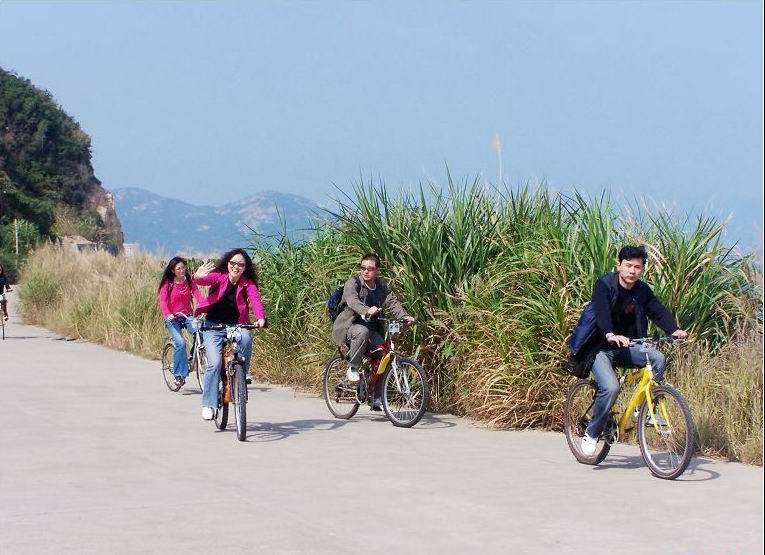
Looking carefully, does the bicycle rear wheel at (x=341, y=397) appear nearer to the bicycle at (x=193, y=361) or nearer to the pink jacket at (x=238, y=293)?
the pink jacket at (x=238, y=293)

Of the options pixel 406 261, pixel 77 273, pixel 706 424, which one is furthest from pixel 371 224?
pixel 77 273

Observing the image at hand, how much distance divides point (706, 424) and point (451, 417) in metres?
3.20

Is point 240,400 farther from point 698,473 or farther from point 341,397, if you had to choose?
point 698,473

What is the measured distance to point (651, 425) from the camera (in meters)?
9.54

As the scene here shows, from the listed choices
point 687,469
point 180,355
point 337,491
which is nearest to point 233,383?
point 337,491

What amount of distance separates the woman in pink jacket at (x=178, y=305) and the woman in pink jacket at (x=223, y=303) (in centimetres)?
361

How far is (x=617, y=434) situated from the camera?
32.3 feet

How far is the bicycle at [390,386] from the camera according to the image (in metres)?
12.2

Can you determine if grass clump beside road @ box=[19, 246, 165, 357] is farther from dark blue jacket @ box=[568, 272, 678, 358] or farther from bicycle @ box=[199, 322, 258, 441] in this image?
dark blue jacket @ box=[568, 272, 678, 358]

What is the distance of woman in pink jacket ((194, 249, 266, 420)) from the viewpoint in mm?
11844

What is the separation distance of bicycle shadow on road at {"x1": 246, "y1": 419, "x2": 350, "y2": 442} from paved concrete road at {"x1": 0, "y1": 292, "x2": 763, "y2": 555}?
0.07ft

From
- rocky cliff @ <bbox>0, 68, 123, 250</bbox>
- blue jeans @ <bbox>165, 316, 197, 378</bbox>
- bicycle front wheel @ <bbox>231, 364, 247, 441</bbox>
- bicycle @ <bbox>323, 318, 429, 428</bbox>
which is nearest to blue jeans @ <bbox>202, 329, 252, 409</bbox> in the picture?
bicycle front wheel @ <bbox>231, 364, 247, 441</bbox>

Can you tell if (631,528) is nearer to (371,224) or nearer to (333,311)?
(333,311)

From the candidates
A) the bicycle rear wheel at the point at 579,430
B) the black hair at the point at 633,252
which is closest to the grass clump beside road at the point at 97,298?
the bicycle rear wheel at the point at 579,430
